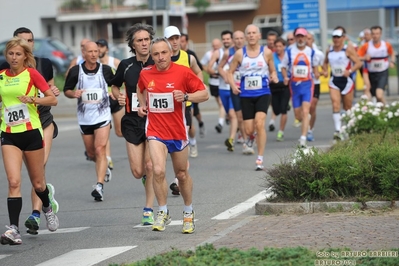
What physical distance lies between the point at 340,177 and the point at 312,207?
43cm

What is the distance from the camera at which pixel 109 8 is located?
60781 millimetres

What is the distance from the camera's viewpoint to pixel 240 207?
10.6 metres

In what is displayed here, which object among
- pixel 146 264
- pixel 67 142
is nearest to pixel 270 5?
pixel 67 142

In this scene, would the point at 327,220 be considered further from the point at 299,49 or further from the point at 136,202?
the point at 299,49

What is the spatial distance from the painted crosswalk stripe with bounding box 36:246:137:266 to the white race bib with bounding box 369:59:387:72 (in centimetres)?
1330

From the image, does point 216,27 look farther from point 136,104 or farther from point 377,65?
point 136,104

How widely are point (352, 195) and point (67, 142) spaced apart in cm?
1186

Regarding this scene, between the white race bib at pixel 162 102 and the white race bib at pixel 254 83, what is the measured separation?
17.4ft

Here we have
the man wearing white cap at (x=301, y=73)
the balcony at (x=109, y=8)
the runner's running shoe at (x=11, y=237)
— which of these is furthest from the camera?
the balcony at (x=109, y=8)

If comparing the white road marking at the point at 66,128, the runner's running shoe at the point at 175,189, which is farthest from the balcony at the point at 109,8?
the runner's running shoe at the point at 175,189

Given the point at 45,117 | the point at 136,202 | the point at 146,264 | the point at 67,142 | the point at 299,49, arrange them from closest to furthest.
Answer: the point at 146,264, the point at 45,117, the point at 136,202, the point at 299,49, the point at 67,142

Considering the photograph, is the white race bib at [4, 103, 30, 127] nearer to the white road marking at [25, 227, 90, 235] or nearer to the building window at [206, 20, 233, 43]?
the white road marking at [25, 227, 90, 235]

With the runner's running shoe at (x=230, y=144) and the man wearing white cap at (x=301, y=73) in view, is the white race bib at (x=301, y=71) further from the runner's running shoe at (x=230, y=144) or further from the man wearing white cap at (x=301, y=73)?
the runner's running shoe at (x=230, y=144)

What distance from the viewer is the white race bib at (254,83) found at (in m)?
14.0
